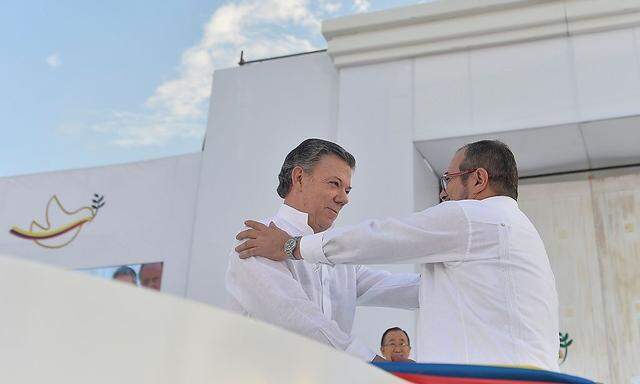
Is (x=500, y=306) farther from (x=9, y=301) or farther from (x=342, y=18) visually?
(x=342, y=18)

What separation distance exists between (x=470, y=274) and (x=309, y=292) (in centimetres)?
53

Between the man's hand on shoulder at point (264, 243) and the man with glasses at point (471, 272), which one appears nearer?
the man with glasses at point (471, 272)

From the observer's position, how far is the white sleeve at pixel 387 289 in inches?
89.7

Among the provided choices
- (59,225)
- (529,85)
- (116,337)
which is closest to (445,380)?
(116,337)

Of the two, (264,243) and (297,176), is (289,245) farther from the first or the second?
(297,176)

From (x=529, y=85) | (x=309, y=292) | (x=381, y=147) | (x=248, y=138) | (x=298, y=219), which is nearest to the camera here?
(x=309, y=292)

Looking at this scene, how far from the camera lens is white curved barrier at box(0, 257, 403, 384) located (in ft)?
2.56

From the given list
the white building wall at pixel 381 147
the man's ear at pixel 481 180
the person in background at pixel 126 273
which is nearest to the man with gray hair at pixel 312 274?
the man's ear at pixel 481 180

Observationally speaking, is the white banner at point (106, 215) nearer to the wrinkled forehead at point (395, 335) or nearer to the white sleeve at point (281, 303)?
the wrinkled forehead at point (395, 335)

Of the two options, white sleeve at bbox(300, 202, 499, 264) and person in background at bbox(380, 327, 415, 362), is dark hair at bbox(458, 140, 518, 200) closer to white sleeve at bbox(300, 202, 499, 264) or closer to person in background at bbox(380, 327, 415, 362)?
white sleeve at bbox(300, 202, 499, 264)

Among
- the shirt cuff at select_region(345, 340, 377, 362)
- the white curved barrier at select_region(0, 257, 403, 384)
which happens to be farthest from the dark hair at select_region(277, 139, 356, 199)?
the white curved barrier at select_region(0, 257, 403, 384)

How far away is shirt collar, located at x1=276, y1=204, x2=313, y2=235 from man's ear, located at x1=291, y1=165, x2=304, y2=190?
77 millimetres

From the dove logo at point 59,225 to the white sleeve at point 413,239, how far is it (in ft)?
14.2

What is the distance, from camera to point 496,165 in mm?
1991
